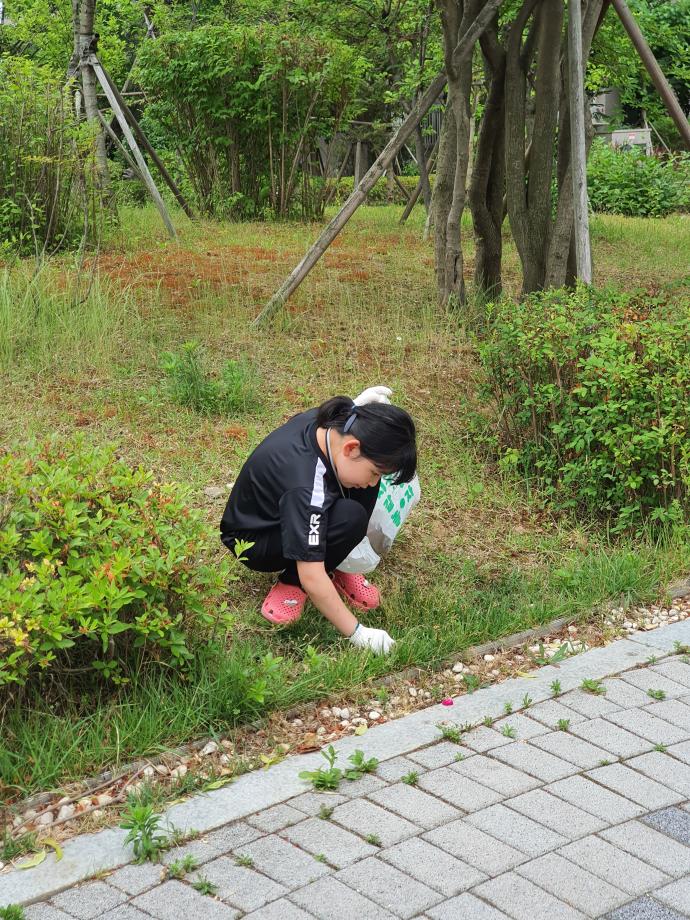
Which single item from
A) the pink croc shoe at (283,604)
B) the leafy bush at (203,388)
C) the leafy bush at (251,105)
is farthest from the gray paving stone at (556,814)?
the leafy bush at (251,105)

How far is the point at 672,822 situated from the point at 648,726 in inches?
21.2

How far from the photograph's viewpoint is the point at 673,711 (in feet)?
11.4

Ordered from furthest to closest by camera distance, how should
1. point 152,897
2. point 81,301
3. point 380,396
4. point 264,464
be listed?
point 81,301 < point 380,396 < point 264,464 < point 152,897

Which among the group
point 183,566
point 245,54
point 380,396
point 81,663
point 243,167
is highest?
point 245,54

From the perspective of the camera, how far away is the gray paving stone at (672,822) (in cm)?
280

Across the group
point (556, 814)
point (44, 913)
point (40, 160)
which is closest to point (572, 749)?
point (556, 814)

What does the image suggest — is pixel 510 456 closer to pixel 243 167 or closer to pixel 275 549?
pixel 275 549

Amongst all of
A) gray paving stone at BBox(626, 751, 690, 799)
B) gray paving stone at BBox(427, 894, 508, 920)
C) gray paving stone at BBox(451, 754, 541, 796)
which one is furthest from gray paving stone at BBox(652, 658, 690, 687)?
gray paving stone at BBox(427, 894, 508, 920)

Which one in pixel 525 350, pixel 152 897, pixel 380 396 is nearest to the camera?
pixel 152 897

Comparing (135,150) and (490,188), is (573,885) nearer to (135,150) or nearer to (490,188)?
(490,188)

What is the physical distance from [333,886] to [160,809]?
1.84ft

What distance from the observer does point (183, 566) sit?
3256mm

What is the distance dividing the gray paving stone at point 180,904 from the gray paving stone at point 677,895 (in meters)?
1.01

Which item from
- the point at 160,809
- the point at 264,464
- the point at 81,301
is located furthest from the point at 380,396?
the point at 81,301
